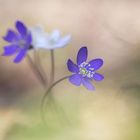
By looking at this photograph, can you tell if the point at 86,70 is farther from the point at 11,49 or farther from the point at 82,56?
the point at 11,49

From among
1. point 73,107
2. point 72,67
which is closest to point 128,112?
point 73,107

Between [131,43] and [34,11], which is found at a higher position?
[34,11]

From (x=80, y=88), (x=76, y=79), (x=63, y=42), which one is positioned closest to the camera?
(x=76, y=79)

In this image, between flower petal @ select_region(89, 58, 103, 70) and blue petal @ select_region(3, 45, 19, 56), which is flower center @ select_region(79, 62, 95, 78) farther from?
blue petal @ select_region(3, 45, 19, 56)

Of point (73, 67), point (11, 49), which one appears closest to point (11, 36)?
point (11, 49)

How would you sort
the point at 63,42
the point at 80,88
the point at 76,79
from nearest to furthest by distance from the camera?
the point at 76,79 → the point at 63,42 → the point at 80,88

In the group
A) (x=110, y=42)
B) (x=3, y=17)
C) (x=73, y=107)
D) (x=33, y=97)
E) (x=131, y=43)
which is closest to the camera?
(x=73, y=107)

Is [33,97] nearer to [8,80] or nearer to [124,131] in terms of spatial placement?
[8,80]
